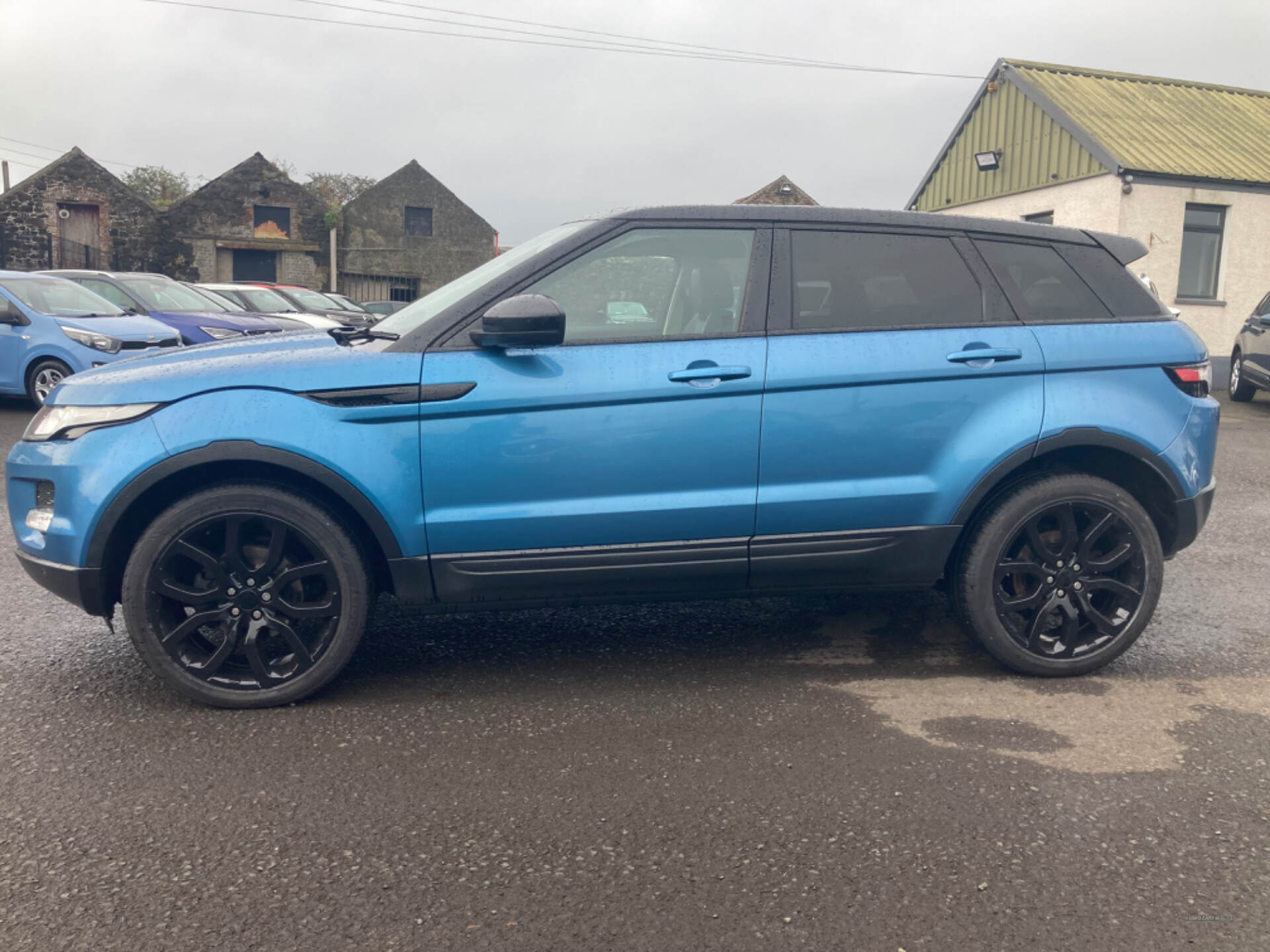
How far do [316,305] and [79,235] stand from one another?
21.9 metres

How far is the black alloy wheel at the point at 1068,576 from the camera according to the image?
13.1ft

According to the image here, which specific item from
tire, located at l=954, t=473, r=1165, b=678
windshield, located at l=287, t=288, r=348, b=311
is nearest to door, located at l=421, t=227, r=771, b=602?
tire, located at l=954, t=473, r=1165, b=678

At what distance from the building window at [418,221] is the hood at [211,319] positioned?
30177 mm

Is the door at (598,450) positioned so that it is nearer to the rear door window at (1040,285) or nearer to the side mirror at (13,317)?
the rear door window at (1040,285)

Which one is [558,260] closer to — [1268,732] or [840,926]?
[840,926]

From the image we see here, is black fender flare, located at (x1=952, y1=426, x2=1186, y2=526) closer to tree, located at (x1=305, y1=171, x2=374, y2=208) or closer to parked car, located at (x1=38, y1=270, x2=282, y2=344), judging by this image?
parked car, located at (x1=38, y1=270, x2=282, y2=344)

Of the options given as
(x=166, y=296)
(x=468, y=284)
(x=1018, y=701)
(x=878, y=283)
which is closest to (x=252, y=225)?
(x=166, y=296)

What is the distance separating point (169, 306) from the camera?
14422 millimetres

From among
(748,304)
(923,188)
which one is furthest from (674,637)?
(923,188)

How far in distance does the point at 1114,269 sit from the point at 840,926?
2.96 meters

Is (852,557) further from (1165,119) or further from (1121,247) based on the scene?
(1165,119)

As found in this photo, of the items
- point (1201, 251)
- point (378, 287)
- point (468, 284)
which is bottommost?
point (468, 284)

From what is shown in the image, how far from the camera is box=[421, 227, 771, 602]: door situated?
3.59 metres

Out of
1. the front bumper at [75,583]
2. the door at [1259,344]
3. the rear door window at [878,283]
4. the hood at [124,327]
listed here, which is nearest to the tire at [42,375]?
the hood at [124,327]
